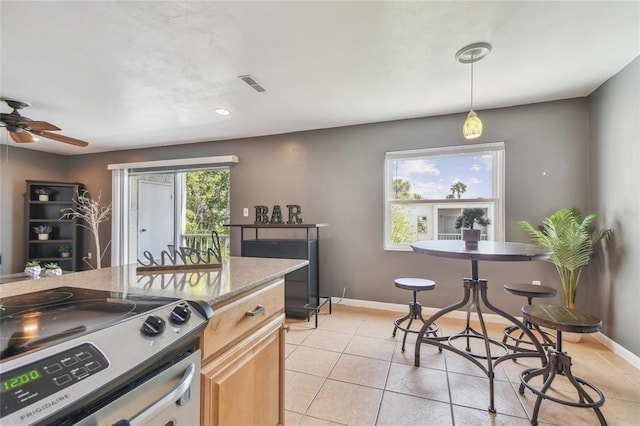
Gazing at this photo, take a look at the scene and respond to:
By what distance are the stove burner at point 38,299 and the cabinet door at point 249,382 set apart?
1.67ft

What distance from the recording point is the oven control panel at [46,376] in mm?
472

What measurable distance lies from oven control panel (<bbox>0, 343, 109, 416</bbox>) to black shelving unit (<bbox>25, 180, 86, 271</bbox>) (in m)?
5.55

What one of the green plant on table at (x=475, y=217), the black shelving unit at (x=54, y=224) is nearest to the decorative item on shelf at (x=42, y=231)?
the black shelving unit at (x=54, y=224)

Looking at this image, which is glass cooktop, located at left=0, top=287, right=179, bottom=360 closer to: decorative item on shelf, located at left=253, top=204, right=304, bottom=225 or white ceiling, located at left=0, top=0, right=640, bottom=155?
white ceiling, located at left=0, top=0, right=640, bottom=155

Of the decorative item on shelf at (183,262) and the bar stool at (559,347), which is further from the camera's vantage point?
the bar stool at (559,347)

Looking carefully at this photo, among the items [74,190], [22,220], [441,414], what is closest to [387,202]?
[441,414]

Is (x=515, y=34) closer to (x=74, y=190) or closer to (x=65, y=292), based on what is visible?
(x=65, y=292)

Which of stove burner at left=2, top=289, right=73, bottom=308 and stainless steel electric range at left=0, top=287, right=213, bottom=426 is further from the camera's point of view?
stove burner at left=2, top=289, right=73, bottom=308

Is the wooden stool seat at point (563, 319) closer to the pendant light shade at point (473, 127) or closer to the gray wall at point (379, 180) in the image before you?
the pendant light shade at point (473, 127)

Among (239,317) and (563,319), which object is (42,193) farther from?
(563,319)

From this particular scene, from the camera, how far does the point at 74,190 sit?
16.1 ft

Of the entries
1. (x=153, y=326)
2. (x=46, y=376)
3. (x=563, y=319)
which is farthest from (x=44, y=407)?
(x=563, y=319)

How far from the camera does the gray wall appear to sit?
9.52 ft

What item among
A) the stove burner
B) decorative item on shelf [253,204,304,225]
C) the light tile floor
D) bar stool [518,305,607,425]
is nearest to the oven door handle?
the stove burner
